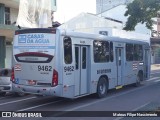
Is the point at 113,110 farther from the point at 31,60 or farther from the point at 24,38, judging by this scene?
the point at 24,38

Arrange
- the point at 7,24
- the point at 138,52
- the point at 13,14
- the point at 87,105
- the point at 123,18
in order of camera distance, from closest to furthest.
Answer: the point at 87,105, the point at 138,52, the point at 7,24, the point at 13,14, the point at 123,18

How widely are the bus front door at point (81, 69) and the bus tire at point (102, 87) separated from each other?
3.89 ft

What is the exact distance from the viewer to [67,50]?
12.3 meters

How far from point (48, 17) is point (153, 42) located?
1499 inches

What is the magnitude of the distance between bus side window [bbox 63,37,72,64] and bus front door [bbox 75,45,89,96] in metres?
0.46

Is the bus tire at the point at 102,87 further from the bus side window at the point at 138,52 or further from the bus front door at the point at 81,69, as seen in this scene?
the bus side window at the point at 138,52

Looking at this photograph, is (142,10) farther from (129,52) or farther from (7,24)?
(7,24)

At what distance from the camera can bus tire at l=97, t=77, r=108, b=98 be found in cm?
1456

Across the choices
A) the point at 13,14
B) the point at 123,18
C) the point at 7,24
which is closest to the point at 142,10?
the point at 7,24

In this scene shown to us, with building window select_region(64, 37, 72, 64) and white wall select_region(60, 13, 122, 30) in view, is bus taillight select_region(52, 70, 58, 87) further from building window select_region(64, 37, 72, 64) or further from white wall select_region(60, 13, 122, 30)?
white wall select_region(60, 13, 122, 30)

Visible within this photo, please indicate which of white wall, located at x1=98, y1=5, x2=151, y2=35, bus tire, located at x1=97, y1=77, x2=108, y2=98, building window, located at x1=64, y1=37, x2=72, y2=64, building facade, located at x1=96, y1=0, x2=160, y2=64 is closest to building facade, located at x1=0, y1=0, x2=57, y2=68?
bus tire, located at x1=97, y1=77, x2=108, y2=98

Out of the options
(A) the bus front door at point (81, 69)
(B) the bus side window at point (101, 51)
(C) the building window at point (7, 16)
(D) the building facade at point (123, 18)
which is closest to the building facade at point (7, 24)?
(C) the building window at point (7, 16)

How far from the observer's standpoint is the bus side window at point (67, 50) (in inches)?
482

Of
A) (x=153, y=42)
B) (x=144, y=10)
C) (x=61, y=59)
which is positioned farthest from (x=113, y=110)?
(x=153, y=42)
